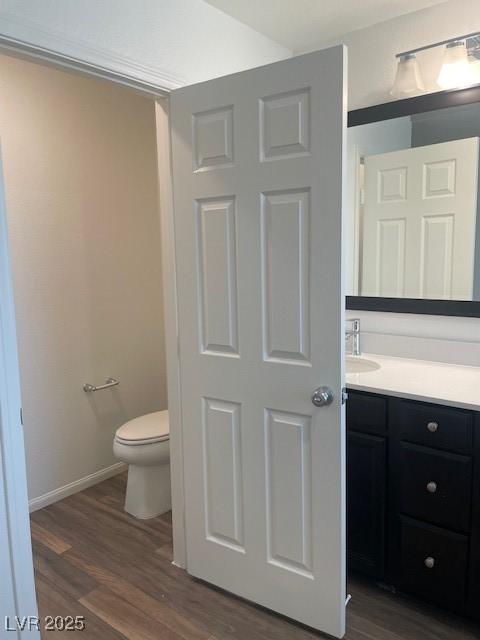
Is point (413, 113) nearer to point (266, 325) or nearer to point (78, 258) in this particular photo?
point (266, 325)

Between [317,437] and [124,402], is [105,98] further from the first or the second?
[317,437]

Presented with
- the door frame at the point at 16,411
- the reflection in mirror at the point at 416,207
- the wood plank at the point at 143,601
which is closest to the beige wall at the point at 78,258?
the wood plank at the point at 143,601

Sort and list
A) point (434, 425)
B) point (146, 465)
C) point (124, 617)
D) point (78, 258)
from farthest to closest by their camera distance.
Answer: point (78, 258)
point (146, 465)
point (124, 617)
point (434, 425)

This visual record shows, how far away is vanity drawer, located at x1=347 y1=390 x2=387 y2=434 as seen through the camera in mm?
1940

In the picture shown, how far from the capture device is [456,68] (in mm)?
2133

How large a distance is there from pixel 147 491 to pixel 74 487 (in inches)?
20.9

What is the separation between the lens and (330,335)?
1.68 metres

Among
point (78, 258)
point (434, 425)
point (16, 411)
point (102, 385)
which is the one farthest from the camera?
point (102, 385)

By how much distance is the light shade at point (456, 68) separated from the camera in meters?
2.11

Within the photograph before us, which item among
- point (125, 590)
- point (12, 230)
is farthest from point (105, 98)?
point (125, 590)

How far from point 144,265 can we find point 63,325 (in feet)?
2.30

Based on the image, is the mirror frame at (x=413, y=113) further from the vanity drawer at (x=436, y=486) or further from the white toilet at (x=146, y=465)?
the white toilet at (x=146, y=465)

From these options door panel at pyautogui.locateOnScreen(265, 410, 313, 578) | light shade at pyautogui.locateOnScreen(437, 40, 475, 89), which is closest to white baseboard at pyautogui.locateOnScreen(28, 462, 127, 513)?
door panel at pyautogui.locateOnScreen(265, 410, 313, 578)

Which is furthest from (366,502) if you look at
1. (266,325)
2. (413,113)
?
(413,113)
